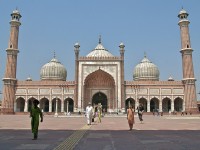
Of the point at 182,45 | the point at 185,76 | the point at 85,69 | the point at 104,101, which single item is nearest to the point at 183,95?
the point at 185,76

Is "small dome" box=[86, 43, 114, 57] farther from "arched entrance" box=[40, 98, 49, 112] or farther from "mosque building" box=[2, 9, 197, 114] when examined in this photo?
"arched entrance" box=[40, 98, 49, 112]

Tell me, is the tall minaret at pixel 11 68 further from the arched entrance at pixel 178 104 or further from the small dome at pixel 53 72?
the arched entrance at pixel 178 104

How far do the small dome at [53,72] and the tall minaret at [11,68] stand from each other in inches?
301

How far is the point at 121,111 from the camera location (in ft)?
128

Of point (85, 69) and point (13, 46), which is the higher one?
point (13, 46)

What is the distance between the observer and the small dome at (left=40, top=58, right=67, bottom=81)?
160 ft

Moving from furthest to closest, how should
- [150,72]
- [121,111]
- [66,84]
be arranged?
1. [150,72]
2. [66,84]
3. [121,111]

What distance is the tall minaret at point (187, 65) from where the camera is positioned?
3996 centimetres

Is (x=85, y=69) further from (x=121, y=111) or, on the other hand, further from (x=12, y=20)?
(x=12, y=20)

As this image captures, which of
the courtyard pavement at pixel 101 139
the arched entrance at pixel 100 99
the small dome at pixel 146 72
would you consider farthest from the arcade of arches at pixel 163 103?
the courtyard pavement at pixel 101 139

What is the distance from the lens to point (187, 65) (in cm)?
4112

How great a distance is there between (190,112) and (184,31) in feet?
40.1

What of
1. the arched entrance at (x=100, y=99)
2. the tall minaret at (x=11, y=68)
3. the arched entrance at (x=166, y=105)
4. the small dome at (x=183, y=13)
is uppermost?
the small dome at (x=183, y=13)

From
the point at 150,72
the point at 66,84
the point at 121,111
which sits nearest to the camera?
the point at 121,111
